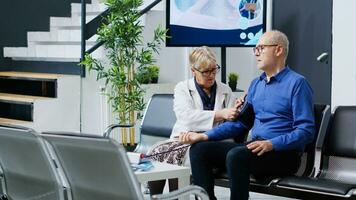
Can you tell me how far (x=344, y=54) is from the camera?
6.27 metres

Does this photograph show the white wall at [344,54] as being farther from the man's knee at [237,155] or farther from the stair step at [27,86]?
the stair step at [27,86]

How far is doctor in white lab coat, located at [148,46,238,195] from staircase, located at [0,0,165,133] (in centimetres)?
276

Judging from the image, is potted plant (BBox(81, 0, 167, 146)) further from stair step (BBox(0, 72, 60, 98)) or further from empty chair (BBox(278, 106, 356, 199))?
empty chair (BBox(278, 106, 356, 199))

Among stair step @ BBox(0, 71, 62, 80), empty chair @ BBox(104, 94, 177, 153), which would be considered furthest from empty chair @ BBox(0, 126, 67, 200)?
stair step @ BBox(0, 71, 62, 80)

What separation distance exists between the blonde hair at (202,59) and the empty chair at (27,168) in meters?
1.61

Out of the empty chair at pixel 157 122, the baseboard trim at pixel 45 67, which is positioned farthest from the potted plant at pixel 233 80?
the empty chair at pixel 157 122

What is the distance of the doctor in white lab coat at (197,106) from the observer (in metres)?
4.34

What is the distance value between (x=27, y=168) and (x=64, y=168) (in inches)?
11.9

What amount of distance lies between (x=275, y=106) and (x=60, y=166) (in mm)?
1604

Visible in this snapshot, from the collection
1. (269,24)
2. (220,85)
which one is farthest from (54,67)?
(220,85)

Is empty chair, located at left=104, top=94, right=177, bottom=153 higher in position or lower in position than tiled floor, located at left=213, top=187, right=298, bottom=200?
higher

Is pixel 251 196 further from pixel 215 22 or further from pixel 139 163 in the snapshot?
pixel 215 22

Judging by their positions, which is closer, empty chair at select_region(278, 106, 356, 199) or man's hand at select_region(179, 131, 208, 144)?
empty chair at select_region(278, 106, 356, 199)

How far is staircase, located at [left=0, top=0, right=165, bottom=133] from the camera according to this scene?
7041 millimetres
